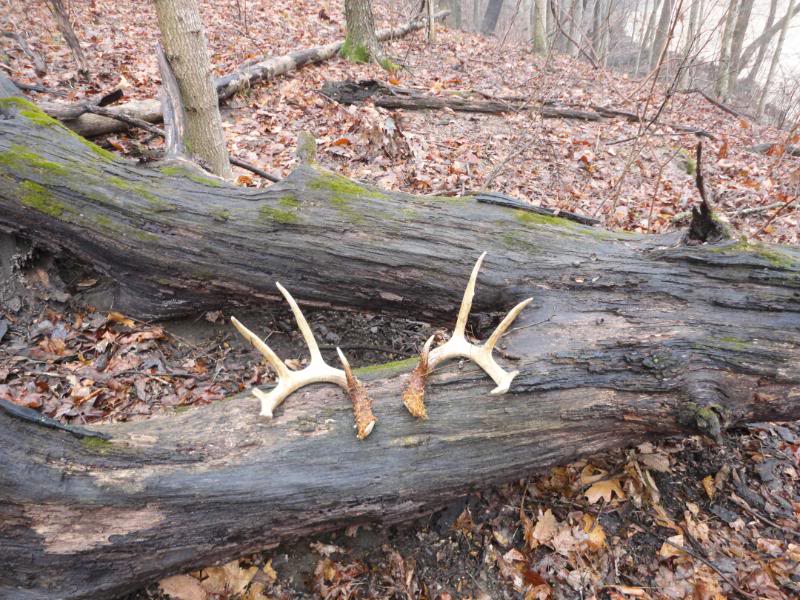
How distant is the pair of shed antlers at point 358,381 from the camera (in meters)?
2.53

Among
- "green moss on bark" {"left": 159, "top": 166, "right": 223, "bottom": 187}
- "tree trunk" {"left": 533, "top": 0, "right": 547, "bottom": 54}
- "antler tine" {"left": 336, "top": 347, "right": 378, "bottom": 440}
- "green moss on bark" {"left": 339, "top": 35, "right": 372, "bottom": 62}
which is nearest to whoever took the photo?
"antler tine" {"left": 336, "top": 347, "right": 378, "bottom": 440}

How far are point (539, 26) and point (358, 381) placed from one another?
47.3 ft

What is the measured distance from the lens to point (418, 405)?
2537 millimetres

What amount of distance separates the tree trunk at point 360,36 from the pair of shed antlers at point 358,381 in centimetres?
830

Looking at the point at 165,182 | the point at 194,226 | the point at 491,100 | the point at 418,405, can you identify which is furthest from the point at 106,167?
the point at 491,100

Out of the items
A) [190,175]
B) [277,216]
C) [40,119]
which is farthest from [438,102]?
[40,119]

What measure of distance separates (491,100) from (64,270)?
23.1 feet

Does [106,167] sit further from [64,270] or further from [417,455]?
[417,455]

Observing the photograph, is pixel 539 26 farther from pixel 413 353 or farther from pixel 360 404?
pixel 360 404

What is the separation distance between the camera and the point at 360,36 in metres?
9.23

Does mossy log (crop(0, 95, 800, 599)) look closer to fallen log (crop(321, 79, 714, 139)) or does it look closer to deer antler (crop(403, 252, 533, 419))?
deer antler (crop(403, 252, 533, 419))

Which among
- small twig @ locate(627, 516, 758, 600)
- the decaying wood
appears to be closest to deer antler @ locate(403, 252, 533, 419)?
small twig @ locate(627, 516, 758, 600)

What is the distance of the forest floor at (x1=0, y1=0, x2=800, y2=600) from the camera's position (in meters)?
2.71

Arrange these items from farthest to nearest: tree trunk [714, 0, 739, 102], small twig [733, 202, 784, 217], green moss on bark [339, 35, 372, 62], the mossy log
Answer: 1. tree trunk [714, 0, 739, 102]
2. green moss on bark [339, 35, 372, 62]
3. small twig [733, 202, 784, 217]
4. the mossy log
